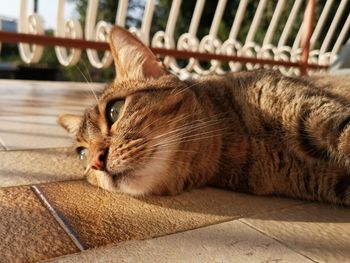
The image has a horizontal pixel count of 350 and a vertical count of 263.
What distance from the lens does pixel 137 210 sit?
3.83 feet

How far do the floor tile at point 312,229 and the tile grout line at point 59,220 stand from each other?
18.6 inches

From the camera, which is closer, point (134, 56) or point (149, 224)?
point (149, 224)

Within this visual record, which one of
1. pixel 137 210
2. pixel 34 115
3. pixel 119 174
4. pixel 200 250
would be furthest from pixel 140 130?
pixel 34 115

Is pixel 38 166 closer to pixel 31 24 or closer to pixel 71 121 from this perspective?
pixel 71 121

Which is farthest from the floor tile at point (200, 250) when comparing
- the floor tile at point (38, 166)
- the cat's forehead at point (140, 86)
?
the cat's forehead at point (140, 86)

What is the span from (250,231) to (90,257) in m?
0.43

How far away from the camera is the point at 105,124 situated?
142cm

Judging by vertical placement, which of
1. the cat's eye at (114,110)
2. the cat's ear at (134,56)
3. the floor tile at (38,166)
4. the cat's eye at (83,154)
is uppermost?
the cat's ear at (134,56)

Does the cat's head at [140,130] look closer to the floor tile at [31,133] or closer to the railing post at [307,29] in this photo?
the floor tile at [31,133]

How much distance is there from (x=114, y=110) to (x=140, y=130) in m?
0.20

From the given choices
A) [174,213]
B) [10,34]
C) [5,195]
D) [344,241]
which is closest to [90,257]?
[174,213]

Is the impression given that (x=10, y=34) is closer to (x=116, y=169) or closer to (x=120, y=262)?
(x=116, y=169)

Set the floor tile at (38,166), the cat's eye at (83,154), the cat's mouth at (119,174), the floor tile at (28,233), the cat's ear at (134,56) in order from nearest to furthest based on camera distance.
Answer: the floor tile at (28,233) → the cat's mouth at (119,174) → the floor tile at (38,166) → the cat's eye at (83,154) → the cat's ear at (134,56)

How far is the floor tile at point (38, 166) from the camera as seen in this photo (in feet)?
4.45
